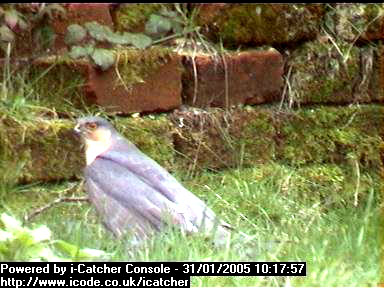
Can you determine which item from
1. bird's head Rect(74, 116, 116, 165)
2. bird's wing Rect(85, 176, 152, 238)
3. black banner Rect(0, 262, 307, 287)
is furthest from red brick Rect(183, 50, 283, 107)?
black banner Rect(0, 262, 307, 287)

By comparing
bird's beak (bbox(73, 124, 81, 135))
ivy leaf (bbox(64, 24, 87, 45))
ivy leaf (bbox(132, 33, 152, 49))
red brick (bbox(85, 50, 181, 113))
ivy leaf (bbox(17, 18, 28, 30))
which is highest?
ivy leaf (bbox(17, 18, 28, 30))

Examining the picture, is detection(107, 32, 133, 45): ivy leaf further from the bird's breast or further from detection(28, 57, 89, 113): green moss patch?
the bird's breast

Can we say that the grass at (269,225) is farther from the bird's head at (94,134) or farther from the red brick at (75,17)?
the red brick at (75,17)

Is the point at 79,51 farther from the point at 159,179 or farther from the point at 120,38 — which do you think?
the point at 159,179

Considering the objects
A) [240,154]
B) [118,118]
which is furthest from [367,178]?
[118,118]

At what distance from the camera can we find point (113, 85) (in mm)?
4293

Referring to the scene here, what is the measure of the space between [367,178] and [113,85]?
1.04m

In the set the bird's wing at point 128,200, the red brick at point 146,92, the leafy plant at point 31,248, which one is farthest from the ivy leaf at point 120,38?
the leafy plant at point 31,248

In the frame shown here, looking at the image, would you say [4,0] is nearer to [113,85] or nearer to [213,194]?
[113,85]

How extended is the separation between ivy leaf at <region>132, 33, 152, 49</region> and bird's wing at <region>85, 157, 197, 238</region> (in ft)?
1.46

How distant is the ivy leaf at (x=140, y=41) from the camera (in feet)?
14.1

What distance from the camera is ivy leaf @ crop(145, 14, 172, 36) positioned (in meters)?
4.33

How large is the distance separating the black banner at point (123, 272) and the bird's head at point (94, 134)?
859mm

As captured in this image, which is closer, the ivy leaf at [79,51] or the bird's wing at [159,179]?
the bird's wing at [159,179]
